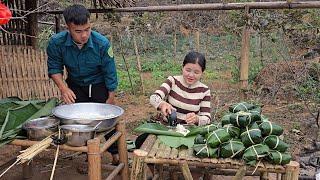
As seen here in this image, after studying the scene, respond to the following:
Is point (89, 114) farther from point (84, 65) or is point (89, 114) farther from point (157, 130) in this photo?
point (84, 65)

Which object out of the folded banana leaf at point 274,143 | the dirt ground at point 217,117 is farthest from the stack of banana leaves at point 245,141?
the dirt ground at point 217,117

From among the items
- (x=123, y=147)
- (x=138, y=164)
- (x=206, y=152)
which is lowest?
(x=123, y=147)

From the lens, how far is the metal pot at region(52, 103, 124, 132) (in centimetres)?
252

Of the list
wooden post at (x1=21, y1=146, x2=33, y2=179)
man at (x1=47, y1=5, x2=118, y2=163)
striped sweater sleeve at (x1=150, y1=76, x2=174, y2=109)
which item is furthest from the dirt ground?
striped sweater sleeve at (x1=150, y1=76, x2=174, y2=109)

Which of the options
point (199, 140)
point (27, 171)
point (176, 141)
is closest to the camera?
point (199, 140)

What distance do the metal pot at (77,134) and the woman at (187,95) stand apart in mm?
802

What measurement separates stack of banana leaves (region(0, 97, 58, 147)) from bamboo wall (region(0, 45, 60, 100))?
7.14 feet

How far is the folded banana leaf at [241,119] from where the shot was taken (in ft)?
7.60

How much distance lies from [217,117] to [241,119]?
361cm

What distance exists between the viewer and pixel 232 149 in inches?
88.2

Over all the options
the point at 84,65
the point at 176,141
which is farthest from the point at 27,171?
the point at 176,141

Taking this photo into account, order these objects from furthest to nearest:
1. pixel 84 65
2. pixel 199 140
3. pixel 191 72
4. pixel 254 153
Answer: pixel 84 65, pixel 191 72, pixel 199 140, pixel 254 153

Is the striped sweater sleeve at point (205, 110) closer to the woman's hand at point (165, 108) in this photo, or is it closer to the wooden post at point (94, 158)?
the woman's hand at point (165, 108)

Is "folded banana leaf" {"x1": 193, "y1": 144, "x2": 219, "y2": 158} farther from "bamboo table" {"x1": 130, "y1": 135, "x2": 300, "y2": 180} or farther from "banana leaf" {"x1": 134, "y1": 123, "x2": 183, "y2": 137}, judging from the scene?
"banana leaf" {"x1": 134, "y1": 123, "x2": 183, "y2": 137}
